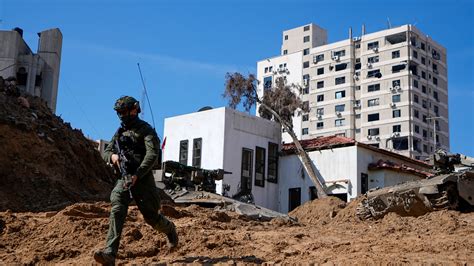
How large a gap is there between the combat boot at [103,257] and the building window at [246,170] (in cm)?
2347

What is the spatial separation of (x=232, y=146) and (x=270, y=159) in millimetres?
2917

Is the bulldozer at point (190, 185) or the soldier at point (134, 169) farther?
the bulldozer at point (190, 185)

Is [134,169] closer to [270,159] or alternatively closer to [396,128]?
[270,159]

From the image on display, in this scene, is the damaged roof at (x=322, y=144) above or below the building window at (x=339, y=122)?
below

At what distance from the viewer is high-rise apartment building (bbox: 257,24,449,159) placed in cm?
6550

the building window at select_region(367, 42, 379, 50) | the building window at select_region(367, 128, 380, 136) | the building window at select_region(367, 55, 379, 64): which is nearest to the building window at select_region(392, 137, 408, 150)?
the building window at select_region(367, 128, 380, 136)

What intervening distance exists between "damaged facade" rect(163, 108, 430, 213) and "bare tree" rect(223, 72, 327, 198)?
0.79 meters

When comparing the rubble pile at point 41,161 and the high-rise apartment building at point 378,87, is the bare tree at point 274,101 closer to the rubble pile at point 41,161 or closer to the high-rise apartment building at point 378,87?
the rubble pile at point 41,161

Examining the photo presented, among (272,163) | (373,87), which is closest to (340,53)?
(373,87)

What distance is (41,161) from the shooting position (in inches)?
544

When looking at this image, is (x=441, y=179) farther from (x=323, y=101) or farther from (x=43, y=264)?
(x=323, y=101)

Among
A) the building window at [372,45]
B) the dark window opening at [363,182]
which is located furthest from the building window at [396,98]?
the dark window opening at [363,182]

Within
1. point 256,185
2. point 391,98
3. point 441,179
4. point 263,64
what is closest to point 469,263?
point 441,179

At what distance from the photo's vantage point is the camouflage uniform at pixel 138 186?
6.54m
